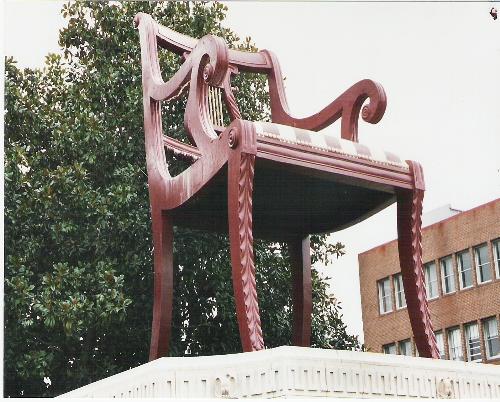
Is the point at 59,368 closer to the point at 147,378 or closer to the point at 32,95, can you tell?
the point at 32,95

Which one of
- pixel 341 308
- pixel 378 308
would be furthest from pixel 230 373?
pixel 378 308

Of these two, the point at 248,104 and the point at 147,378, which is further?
the point at 248,104

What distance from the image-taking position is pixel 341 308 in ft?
39.6

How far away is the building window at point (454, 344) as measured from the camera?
23006 mm

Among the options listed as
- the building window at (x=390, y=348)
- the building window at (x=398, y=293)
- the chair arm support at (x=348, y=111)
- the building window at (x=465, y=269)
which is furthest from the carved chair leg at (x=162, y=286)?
the building window at (x=390, y=348)

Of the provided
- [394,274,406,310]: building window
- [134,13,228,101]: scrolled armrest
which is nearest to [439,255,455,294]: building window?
[394,274,406,310]: building window

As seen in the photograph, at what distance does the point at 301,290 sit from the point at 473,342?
1558 centimetres

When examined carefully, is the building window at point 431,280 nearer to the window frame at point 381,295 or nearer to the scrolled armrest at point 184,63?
the window frame at point 381,295

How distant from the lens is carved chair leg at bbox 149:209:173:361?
23.5 ft

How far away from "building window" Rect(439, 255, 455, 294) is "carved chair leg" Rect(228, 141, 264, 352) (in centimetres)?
1798

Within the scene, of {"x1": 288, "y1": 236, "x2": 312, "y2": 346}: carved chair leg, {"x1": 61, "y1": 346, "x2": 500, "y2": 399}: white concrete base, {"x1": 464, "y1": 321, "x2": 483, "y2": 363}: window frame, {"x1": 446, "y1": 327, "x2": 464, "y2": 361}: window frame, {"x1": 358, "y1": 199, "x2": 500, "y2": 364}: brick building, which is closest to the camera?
{"x1": 61, "y1": 346, "x2": 500, "y2": 399}: white concrete base

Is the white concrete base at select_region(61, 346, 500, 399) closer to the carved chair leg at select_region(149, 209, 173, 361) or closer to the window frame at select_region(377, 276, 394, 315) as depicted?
the carved chair leg at select_region(149, 209, 173, 361)

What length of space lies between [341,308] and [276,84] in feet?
14.4

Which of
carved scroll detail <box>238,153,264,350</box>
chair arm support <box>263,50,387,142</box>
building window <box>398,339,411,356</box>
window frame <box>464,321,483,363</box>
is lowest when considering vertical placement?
carved scroll detail <box>238,153,264,350</box>
